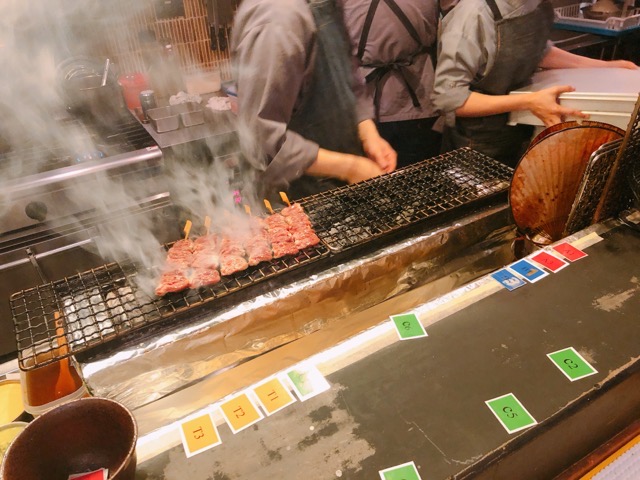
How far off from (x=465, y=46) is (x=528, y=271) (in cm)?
234

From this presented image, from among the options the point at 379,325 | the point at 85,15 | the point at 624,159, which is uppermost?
the point at 85,15

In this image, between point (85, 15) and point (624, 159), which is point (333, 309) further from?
point (85, 15)

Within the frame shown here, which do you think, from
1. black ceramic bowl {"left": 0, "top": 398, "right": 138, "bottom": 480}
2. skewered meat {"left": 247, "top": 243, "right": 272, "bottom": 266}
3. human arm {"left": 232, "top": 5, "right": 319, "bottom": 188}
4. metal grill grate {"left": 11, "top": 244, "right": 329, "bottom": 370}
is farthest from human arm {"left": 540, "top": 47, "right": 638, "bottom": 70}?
black ceramic bowl {"left": 0, "top": 398, "right": 138, "bottom": 480}

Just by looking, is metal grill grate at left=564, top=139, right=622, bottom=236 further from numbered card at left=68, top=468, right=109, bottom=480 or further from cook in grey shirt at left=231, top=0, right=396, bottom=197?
numbered card at left=68, top=468, right=109, bottom=480

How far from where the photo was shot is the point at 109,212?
3.80 meters

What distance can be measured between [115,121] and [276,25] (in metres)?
2.38

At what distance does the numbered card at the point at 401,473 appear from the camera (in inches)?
48.2

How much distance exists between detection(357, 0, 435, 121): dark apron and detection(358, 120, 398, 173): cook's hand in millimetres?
402

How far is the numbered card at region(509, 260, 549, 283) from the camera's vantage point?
1883mm

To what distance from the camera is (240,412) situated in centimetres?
142

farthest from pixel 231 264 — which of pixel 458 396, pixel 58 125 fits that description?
pixel 58 125

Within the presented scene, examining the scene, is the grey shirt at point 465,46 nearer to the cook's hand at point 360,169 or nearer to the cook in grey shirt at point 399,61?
the cook in grey shirt at point 399,61

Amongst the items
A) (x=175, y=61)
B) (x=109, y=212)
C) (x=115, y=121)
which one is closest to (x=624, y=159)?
(x=109, y=212)

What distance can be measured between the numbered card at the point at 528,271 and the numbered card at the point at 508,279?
0.03 meters
